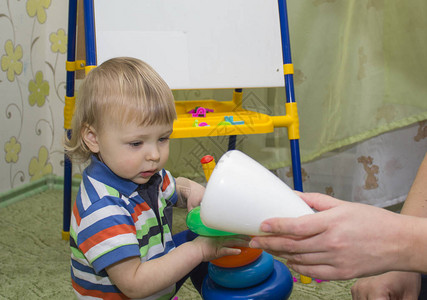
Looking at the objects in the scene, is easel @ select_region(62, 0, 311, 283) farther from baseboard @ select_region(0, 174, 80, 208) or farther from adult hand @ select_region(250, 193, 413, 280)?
adult hand @ select_region(250, 193, 413, 280)

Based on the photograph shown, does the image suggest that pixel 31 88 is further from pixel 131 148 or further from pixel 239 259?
pixel 239 259

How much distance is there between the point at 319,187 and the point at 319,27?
507mm

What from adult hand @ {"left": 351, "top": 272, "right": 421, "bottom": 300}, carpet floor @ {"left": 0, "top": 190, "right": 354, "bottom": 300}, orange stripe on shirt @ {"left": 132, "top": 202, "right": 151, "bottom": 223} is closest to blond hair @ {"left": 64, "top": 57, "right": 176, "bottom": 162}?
orange stripe on shirt @ {"left": 132, "top": 202, "right": 151, "bottom": 223}

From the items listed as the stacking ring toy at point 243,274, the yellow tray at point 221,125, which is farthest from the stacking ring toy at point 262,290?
the yellow tray at point 221,125

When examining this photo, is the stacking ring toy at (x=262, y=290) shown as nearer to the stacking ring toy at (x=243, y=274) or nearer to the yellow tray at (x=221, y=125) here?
the stacking ring toy at (x=243, y=274)

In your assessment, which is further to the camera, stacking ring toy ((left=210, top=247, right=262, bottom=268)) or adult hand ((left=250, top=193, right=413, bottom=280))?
stacking ring toy ((left=210, top=247, right=262, bottom=268))

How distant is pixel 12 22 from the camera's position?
1.48m

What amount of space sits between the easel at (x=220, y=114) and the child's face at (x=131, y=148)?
27cm

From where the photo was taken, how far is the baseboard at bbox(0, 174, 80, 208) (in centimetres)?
151

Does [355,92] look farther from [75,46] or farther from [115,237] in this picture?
[115,237]

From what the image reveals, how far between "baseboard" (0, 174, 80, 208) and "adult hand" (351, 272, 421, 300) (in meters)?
1.30

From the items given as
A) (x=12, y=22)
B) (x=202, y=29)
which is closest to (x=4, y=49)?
(x=12, y=22)

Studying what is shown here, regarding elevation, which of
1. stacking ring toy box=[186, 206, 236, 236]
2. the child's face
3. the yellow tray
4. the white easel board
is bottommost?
stacking ring toy box=[186, 206, 236, 236]

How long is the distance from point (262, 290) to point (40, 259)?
2.49 feet
